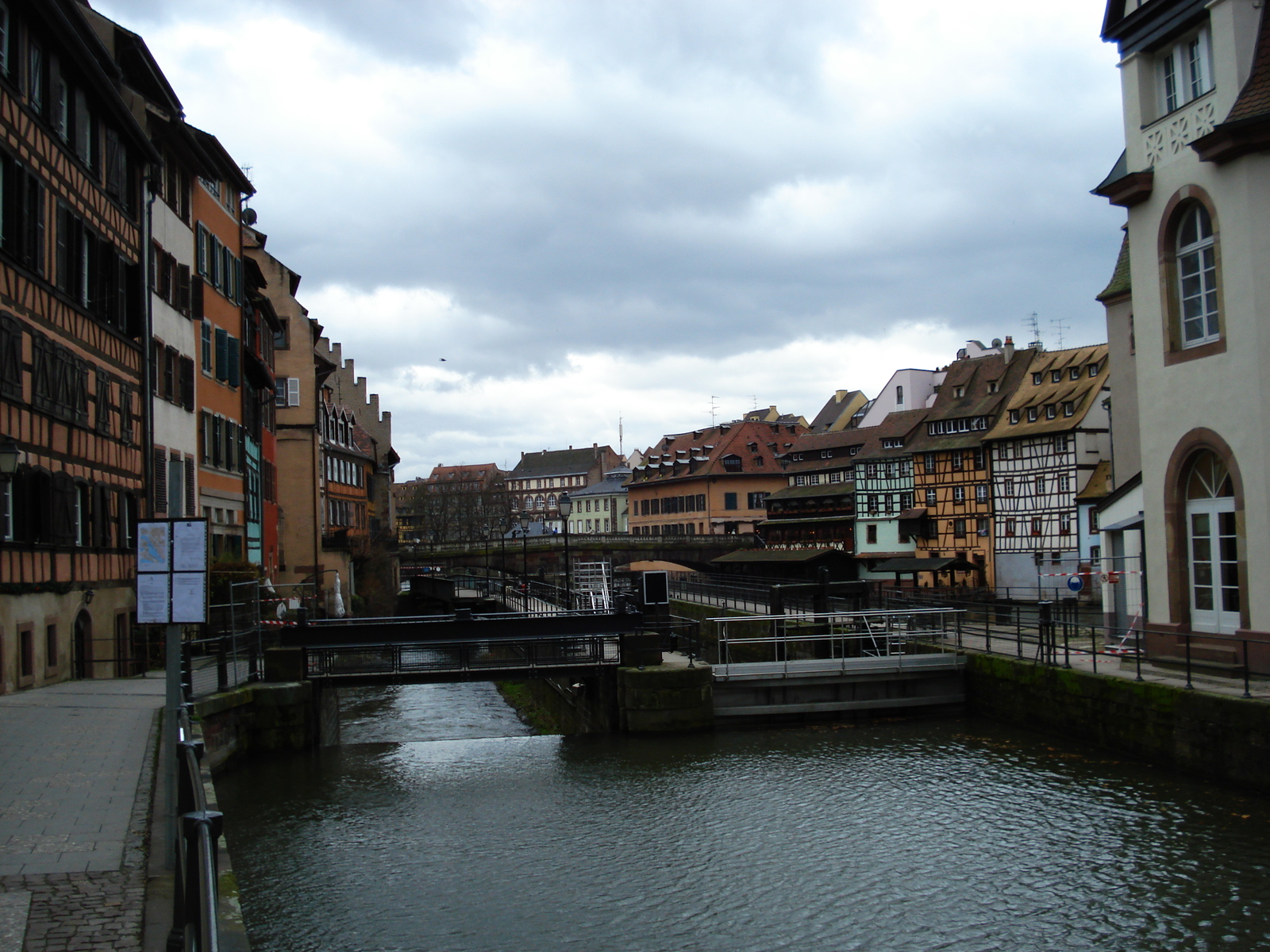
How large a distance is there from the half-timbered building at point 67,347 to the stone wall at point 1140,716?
17.0m

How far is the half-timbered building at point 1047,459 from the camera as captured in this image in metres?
56.2

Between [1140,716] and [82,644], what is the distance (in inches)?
735

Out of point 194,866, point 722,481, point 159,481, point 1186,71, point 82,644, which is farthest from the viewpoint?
point 722,481

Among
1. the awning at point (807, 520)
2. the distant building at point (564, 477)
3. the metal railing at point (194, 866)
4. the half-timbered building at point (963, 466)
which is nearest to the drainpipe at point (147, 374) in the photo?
the metal railing at point (194, 866)

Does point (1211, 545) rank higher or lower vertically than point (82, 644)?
higher

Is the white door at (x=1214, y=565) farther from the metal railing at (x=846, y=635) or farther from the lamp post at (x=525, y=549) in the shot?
the lamp post at (x=525, y=549)

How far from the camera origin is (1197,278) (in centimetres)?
2045

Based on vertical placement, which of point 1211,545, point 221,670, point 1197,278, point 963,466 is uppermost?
point 1197,278

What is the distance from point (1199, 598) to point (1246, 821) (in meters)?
6.08

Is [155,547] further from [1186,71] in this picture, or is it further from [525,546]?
[525,546]

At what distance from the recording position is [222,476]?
105ft

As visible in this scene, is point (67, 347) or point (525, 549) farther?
point (525, 549)

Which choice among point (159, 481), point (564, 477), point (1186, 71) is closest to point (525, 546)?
point (159, 481)

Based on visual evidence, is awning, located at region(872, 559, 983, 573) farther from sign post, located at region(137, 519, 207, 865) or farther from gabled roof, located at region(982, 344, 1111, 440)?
sign post, located at region(137, 519, 207, 865)
